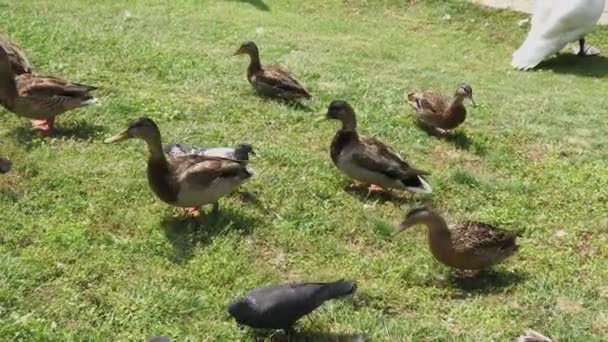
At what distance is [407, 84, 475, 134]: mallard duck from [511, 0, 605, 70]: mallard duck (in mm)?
5141

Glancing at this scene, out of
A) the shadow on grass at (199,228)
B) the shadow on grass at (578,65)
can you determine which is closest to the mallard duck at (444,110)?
the shadow on grass at (199,228)

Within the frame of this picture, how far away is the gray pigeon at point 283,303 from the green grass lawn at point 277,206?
0.71 feet

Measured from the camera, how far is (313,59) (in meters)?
11.4

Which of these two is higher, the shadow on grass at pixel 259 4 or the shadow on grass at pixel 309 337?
the shadow on grass at pixel 309 337

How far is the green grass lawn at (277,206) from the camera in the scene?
5.16m

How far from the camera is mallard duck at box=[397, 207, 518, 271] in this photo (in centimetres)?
571

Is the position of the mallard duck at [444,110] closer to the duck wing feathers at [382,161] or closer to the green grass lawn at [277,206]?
the green grass lawn at [277,206]

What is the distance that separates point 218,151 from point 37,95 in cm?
163

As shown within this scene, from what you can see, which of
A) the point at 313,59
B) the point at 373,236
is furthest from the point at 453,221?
the point at 313,59

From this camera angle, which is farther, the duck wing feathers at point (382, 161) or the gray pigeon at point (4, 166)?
the duck wing feathers at point (382, 161)

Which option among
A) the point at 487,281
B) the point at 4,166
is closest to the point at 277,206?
the point at 487,281

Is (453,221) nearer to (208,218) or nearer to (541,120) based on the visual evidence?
(208,218)

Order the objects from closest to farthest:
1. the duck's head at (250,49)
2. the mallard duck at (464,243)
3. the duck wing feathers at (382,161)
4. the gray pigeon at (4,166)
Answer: the mallard duck at (464,243), the gray pigeon at (4,166), the duck wing feathers at (382,161), the duck's head at (250,49)

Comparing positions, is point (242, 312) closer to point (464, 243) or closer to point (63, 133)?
point (464, 243)
